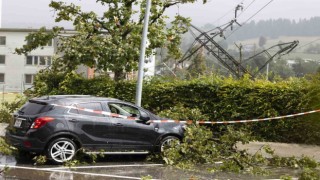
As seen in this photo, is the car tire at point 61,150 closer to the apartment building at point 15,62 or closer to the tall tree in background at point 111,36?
the tall tree in background at point 111,36

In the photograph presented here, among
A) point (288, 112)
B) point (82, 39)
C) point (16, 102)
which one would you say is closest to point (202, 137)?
point (288, 112)

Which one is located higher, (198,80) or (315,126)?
(198,80)

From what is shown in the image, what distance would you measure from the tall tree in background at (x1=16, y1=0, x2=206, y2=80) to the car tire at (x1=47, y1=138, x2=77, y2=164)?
713 centimetres

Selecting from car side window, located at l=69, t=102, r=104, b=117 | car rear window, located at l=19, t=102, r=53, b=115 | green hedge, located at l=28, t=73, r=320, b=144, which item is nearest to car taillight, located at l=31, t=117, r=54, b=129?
car rear window, located at l=19, t=102, r=53, b=115

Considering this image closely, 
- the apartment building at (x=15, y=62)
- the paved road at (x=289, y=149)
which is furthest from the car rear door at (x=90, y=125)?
the apartment building at (x=15, y=62)

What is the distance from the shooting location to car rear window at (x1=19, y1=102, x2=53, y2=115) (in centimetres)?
1013

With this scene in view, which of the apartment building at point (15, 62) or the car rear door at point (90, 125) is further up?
the apartment building at point (15, 62)

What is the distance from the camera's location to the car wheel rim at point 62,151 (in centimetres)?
1008

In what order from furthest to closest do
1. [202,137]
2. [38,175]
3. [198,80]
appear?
[198,80] < [202,137] < [38,175]

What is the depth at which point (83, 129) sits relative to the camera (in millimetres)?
10406

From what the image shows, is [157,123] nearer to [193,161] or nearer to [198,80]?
[193,161]

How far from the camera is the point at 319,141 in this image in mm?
14633

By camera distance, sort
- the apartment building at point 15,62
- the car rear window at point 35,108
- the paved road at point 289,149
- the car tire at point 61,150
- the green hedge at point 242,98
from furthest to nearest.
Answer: the apartment building at point 15,62, the green hedge at point 242,98, the paved road at point 289,149, the car rear window at point 35,108, the car tire at point 61,150

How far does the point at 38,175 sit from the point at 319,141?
30.3 feet
